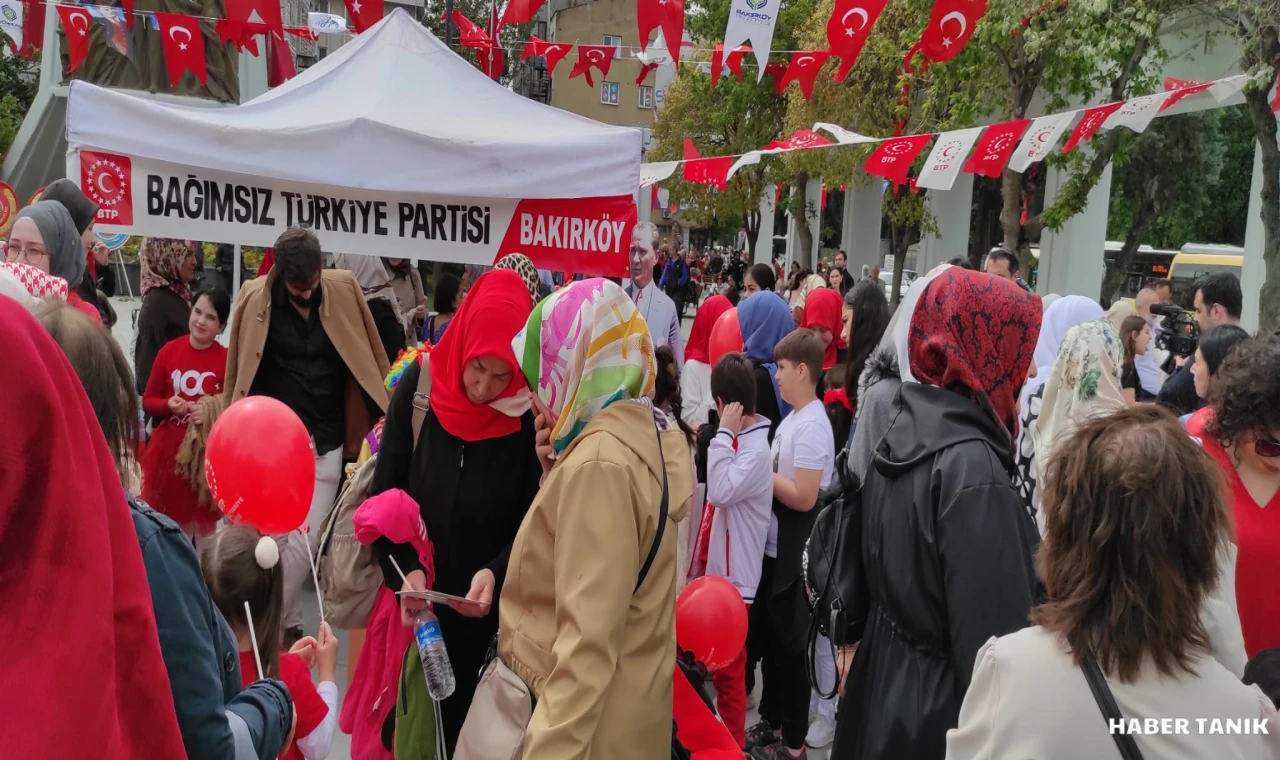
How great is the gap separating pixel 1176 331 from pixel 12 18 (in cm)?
1324

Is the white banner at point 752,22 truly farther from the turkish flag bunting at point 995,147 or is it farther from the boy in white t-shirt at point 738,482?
the boy in white t-shirt at point 738,482

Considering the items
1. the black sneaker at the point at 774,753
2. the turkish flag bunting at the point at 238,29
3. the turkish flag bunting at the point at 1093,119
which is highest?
the turkish flag bunting at the point at 238,29

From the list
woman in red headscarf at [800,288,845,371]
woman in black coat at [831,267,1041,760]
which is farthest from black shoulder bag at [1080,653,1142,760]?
woman in red headscarf at [800,288,845,371]

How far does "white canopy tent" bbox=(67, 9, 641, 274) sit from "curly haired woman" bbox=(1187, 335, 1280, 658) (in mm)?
3147

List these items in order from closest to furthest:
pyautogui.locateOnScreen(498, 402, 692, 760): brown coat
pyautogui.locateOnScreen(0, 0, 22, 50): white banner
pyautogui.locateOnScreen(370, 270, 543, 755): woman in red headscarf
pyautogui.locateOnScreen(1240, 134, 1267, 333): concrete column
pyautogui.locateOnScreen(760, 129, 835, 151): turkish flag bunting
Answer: pyautogui.locateOnScreen(498, 402, 692, 760): brown coat < pyautogui.locateOnScreen(370, 270, 543, 755): woman in red headscarf < pyautogui.locateOnScreen(760, 129, 835, 151): turkish flag bunting < pyautogui.locateOnScreen(0, 0, 22, 50): white banner < pyautogui.locateOnScreen(1240, 134, 1267, 333): concrete column

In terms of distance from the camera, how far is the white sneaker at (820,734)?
15.7 ft

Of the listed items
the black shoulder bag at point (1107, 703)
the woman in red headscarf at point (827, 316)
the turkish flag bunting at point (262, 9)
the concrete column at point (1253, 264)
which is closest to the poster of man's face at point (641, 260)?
the woman in red headscarf at point (827, 316)

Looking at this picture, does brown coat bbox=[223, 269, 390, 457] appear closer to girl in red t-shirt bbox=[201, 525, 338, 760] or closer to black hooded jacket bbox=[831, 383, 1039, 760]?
girl in red t-shirt bbox=[201, 525, 338, 760]

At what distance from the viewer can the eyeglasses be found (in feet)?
9.14

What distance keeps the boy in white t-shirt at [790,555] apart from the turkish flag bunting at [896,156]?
5.68 m

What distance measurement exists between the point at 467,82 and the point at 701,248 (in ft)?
204

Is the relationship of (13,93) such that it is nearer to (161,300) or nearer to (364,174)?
(161,300)

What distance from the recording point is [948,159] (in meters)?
8.78

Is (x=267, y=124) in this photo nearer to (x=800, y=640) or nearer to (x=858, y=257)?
(x=800, y=640)
